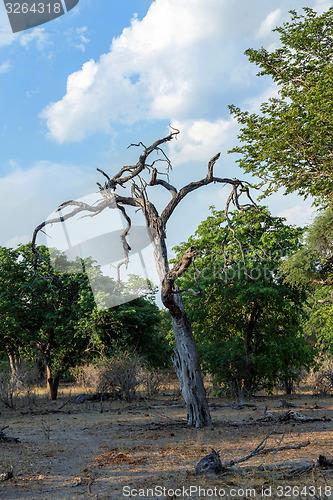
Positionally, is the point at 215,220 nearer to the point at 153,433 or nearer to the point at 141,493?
the point at 153,433

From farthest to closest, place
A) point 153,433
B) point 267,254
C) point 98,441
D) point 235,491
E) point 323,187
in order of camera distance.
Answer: point 267,254, point 323,187, point 153,433, point 98,441, point 235,491

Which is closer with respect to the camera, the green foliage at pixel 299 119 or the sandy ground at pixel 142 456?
the sandy ground at pixel 142 456

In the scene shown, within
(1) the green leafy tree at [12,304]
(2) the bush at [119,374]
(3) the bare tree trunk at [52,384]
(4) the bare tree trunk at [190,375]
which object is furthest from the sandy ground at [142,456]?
(3) the bare tree trunk at [52,384]

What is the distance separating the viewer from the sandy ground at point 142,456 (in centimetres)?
570

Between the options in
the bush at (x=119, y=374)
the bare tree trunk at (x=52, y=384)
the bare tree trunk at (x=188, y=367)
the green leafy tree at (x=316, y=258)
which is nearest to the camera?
the bare tree trunk at (x=188, y=367)

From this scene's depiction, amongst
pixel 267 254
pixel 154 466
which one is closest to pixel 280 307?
pixel 267 254

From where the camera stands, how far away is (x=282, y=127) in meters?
15.9

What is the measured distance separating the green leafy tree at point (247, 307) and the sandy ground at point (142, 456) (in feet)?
15.5

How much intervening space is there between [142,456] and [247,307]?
14.0 m

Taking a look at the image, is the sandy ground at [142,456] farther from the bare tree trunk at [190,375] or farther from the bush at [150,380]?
the bush at [150,380]

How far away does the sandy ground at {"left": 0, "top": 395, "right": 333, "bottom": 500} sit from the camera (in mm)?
5699

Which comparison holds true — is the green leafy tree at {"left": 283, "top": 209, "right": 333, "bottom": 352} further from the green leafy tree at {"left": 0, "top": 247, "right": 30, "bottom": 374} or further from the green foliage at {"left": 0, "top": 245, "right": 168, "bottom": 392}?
the green leafy tree at {"left": 0, "top": 247, "right": 30, "bottom": 374}

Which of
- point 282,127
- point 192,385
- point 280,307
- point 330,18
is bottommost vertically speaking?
point 192,385

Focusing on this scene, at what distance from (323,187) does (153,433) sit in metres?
10.2
